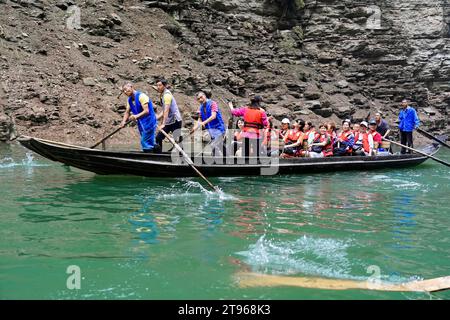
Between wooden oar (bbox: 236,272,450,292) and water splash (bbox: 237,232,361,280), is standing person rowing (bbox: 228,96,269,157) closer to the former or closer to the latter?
water splash (bbox: 237,232,361,280)

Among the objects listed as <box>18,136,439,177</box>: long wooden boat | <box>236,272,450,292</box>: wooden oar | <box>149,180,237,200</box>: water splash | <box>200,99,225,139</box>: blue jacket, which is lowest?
<box>236,272,450,292</box>: wooden oar

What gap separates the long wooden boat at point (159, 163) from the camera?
363 inches

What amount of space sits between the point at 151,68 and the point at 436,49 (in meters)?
17.9

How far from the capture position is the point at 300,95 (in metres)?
Answer: 25.7

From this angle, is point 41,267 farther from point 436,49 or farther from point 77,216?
point 436,49

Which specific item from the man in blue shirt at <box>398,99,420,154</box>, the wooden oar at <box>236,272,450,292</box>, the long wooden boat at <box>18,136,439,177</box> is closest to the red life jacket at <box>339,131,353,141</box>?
the long wooden boat at <box>18,136,439,177</box>

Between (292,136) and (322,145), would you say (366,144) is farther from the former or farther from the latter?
(292,136)

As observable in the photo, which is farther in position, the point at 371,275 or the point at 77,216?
the point at 77,216

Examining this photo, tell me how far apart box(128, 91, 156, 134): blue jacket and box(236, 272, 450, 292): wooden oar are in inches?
232

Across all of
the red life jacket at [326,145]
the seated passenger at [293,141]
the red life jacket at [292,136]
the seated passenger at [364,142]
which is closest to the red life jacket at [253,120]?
the seated passenger at [293,141]

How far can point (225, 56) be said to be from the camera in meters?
26.7

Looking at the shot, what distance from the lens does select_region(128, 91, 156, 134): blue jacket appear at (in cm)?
982

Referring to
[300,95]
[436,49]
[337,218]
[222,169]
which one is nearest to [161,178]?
[222,169]

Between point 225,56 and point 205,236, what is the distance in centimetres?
2181
